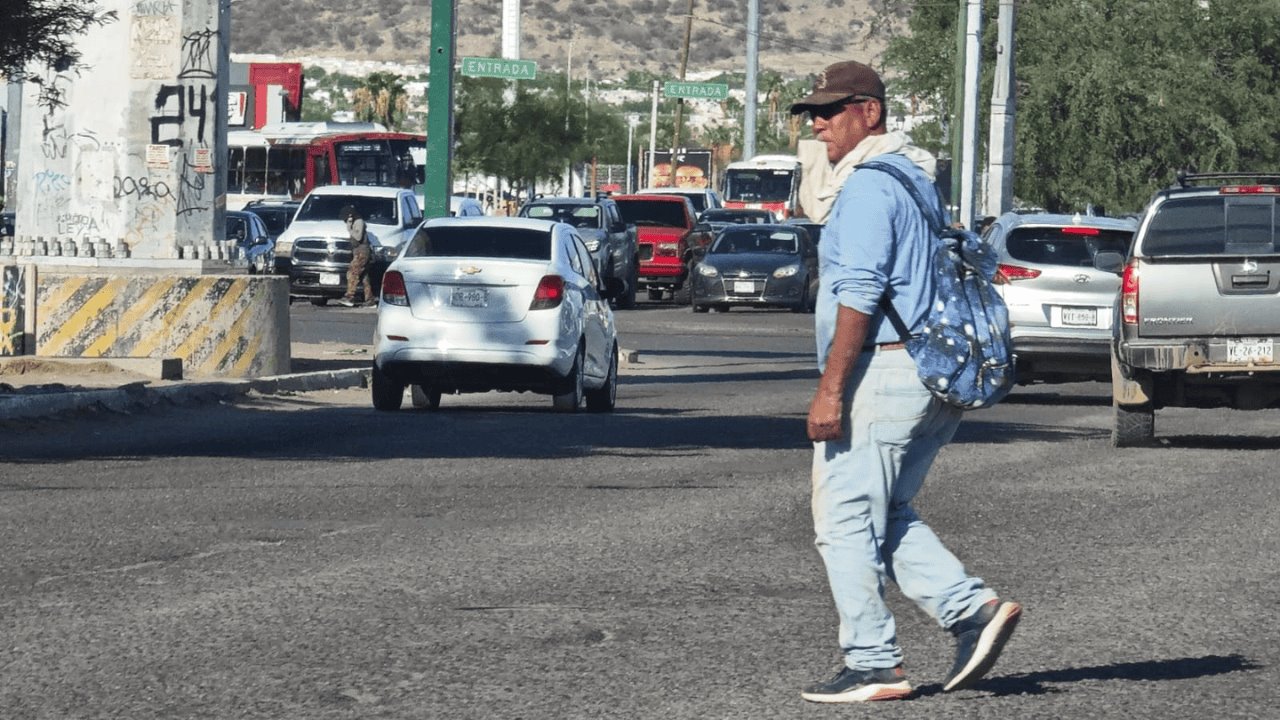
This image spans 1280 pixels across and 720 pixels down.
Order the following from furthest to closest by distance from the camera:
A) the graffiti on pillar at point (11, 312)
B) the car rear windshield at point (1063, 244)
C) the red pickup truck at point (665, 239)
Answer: the red pickup truck at point (665, 239)
the graffiti on pillar at point (11, 312)
the car rear windshield at point (1063, 244)

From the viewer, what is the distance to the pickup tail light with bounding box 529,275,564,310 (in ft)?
59.4

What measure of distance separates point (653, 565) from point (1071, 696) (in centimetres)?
298

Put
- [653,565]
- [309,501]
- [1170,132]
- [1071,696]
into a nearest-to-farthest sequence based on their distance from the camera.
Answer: [1071,696]
[653,565]
[309,501]
[1170,132]

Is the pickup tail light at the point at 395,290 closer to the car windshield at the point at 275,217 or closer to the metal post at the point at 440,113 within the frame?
the metal post at the point at 440,113

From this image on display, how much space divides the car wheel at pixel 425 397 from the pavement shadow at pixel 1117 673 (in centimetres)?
1219

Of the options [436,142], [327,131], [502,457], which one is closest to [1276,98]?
[327,131]

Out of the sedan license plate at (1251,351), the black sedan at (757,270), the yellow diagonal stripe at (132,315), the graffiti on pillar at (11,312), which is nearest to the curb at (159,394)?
the yellow diagonal stripe at (132,315)

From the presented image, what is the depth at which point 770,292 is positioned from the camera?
134ft

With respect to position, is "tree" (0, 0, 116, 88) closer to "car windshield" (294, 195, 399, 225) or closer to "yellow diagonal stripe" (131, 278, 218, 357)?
"yellow diagonal stripe" (131, 278, 218, 357)

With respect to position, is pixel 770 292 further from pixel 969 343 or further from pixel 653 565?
pixel 969 343

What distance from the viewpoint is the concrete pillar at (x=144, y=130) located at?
71.8 ft

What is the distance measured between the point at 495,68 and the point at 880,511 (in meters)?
41.9

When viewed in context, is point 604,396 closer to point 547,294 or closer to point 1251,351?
point 547,294

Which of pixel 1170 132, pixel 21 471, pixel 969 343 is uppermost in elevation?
pixel 1170 132
